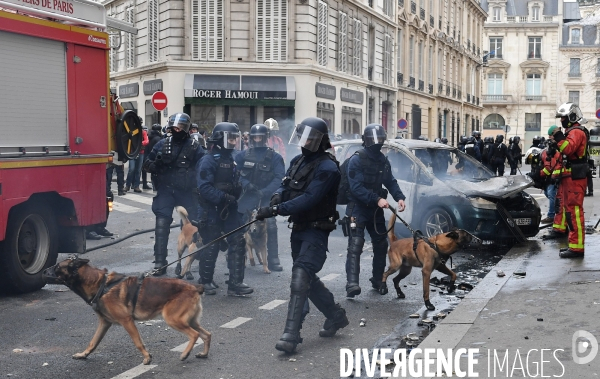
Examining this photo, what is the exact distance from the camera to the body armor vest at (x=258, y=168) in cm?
945

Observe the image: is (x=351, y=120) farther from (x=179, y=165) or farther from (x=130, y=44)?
(x=179, y=165)

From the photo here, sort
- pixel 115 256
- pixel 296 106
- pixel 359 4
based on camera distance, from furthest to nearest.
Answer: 1. pixel 359 4
2. pixel 296 106
3. pixel 115 256

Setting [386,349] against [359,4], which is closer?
[386,349]

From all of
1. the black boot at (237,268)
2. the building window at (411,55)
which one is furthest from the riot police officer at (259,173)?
the building window at (411,55)

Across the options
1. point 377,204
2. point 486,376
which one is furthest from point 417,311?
point 486,376

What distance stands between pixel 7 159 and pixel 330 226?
3236 millimetres

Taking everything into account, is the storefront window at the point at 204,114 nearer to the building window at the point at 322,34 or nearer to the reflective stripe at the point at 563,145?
the building window at the point at 322,34

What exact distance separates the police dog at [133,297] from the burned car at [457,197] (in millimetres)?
6224

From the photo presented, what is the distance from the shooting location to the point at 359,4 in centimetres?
3334

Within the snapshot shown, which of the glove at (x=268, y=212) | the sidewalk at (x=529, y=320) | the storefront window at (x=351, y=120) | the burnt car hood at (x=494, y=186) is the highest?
the storefront window at (x=351, y=120)

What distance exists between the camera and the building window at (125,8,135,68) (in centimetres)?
3162

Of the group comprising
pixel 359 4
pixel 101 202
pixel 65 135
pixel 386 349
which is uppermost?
pixel 359 4

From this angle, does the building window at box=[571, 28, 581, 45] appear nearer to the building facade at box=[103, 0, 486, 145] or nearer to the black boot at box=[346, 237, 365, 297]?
the building facade at box=[103, 0, 486, 145]

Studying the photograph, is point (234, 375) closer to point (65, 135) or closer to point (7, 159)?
point (7, 159)
